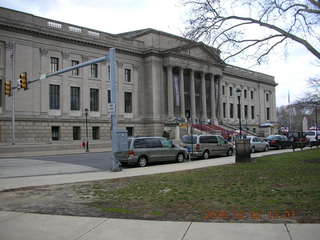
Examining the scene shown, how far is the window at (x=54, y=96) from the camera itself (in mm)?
46344

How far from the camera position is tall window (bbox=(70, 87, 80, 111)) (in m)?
48.9

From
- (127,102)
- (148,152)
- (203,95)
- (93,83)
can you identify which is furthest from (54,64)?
(203,95)

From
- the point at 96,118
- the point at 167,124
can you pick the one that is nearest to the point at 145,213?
the point at 96,118

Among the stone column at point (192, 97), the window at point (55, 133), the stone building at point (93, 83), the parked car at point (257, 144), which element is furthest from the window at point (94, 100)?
the parked car at point (257, 144)

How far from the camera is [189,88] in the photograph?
213 feet

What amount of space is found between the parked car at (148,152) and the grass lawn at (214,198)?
772 centimetres

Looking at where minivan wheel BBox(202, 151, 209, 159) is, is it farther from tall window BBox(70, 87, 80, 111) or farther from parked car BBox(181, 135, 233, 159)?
tall window BBox(70, 87, 80, 111)

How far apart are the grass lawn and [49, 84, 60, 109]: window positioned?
3596 cm

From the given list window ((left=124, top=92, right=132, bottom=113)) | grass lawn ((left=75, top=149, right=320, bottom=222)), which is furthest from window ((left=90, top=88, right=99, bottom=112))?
grass lawn ((left=75, top=149, right=320, bottom=222))

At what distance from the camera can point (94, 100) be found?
5181 centimetres

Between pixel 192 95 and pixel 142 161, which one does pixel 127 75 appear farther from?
pixel 142 161

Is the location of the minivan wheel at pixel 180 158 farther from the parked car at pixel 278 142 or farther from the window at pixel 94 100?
the window at pixel 94 100

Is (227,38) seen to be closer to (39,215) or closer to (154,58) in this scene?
(39,215)

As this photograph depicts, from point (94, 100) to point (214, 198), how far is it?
146ft
